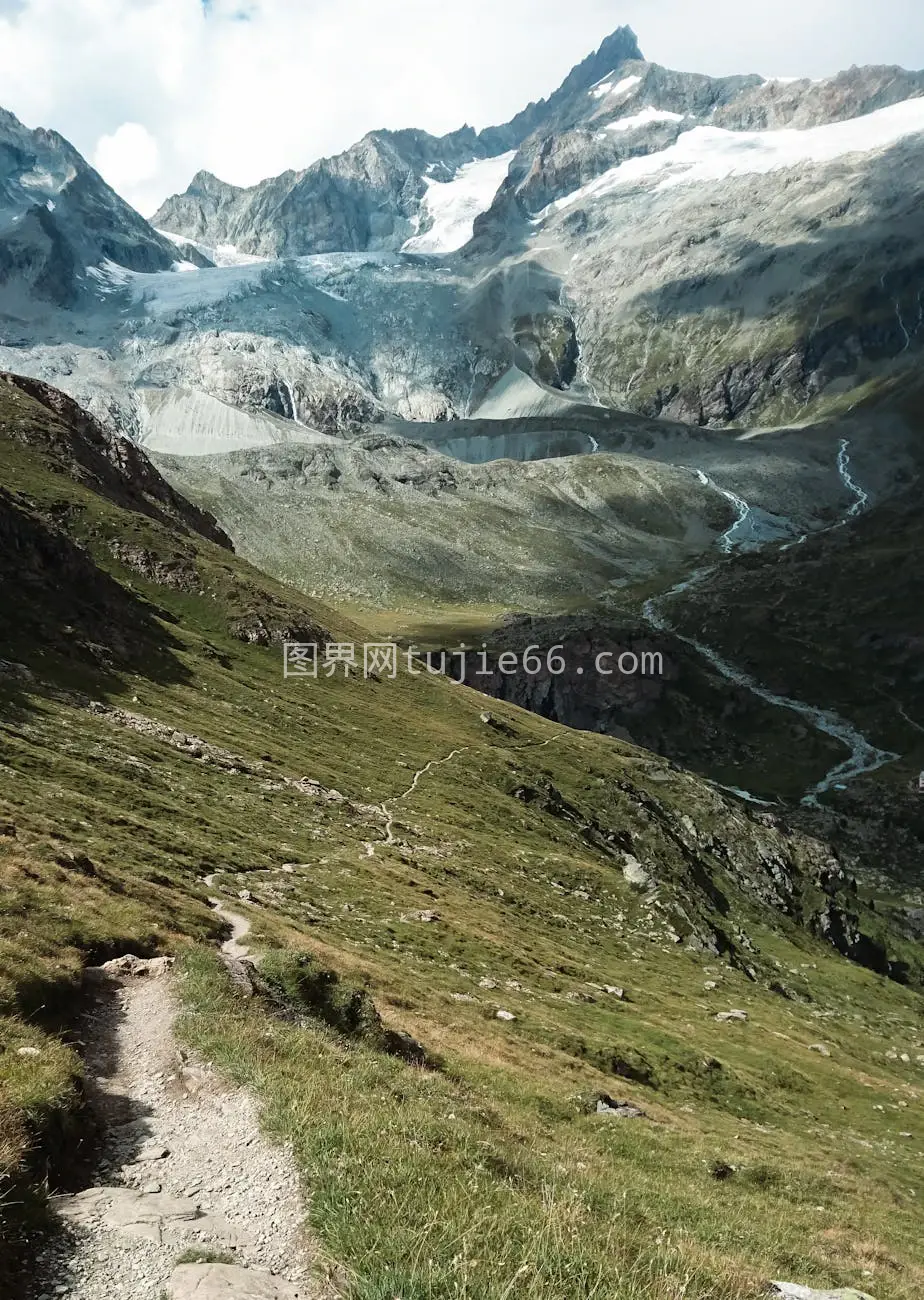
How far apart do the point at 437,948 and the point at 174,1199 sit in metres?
30.7

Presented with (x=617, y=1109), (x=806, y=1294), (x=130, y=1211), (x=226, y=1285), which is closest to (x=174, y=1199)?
(x=130, y=1211)

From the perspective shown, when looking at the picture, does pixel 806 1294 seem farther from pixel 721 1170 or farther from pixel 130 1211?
pixel 721 1170

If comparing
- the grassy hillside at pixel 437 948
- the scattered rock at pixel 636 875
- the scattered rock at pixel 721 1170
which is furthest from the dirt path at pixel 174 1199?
the scattered rock at pixel 636 875

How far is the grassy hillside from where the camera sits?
9.86m

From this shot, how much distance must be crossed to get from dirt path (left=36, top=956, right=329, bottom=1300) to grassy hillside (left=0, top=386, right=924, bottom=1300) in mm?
542

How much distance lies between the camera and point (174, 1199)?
9.67 m

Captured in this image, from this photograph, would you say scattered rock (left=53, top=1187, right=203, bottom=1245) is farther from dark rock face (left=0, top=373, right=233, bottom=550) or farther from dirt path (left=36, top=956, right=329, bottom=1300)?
dark rock face (left=0, top=373, right=233, bottom=550)

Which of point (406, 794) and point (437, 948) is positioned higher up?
point (406, 794)

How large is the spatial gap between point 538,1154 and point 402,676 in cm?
9227

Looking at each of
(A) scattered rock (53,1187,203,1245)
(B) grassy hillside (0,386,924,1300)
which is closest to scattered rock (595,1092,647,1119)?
(B) grassy hillside (0,386,924,1300)

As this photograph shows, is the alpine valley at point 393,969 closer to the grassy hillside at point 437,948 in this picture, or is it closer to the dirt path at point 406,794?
the grassy hillside at point 437,948

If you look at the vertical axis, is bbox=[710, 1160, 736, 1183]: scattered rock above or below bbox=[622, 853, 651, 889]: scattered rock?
above

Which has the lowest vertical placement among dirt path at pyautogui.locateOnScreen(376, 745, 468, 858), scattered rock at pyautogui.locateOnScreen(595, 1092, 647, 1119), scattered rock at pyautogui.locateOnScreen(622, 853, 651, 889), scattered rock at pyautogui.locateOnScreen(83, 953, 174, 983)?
scattered rock at pyautogui.locateOnScreen(622, 853, 651, 889)

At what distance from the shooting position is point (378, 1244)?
24.1 feet
